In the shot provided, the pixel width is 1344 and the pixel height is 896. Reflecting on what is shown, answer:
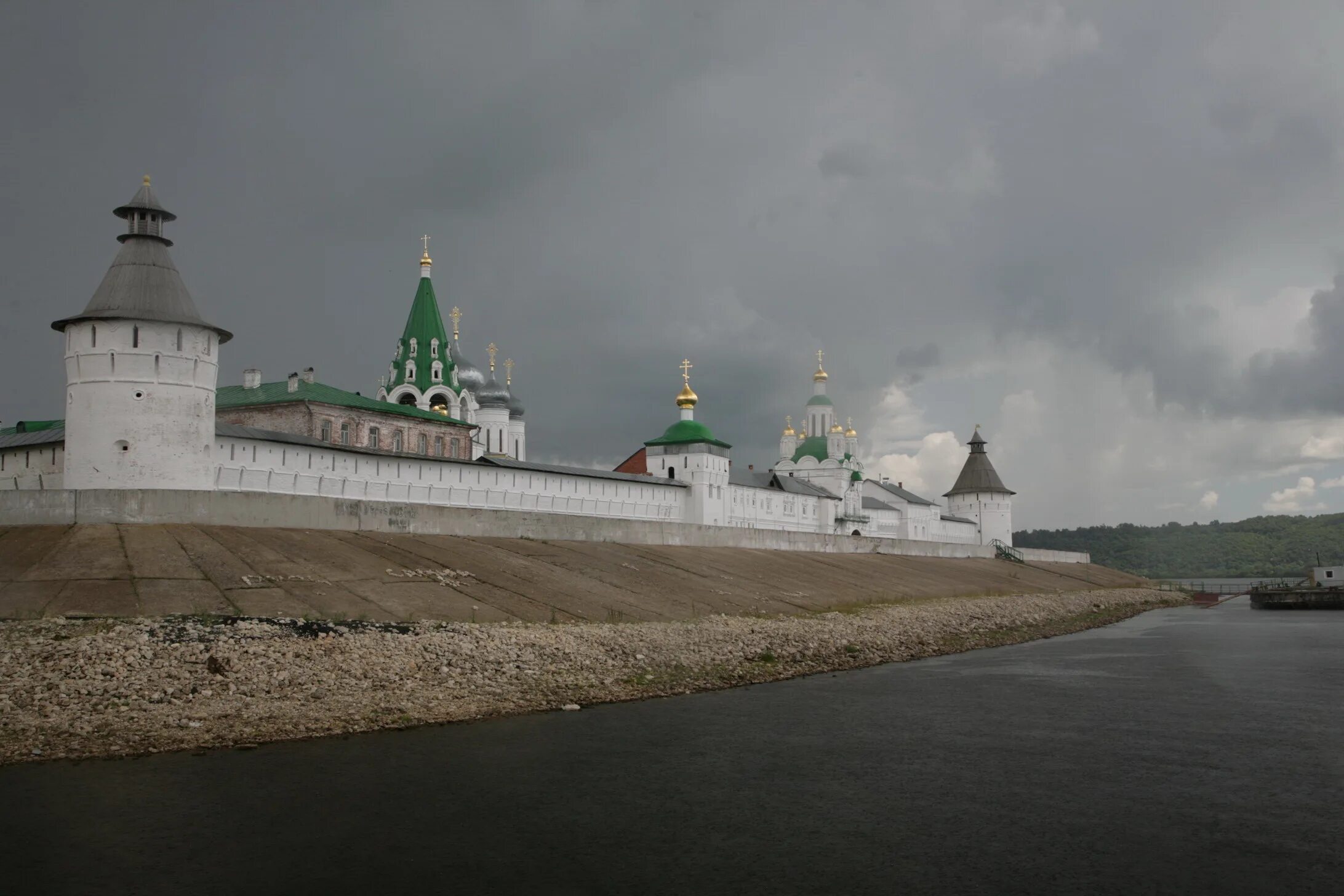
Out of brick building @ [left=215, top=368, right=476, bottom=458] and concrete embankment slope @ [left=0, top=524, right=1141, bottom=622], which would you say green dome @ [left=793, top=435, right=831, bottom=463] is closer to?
brick building @ [left=215, top=368, right=476, bottom=458]

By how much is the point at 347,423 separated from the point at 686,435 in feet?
43.1

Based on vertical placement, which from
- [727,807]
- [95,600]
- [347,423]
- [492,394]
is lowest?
[727,807]

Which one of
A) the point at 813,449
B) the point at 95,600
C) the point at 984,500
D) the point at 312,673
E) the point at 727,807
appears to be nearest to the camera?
the point at 727,807

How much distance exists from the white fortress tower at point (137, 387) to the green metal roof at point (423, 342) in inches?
982

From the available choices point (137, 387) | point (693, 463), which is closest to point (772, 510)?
point (693, 463)

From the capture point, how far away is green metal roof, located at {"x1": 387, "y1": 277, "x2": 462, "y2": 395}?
4956 centimetres

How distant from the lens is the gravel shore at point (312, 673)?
1234cm

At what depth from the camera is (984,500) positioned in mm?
76812

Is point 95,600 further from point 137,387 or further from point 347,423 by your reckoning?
point 347,423

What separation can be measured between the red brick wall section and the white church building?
0.06m

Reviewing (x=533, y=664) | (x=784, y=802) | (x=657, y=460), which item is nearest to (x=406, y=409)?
(x=657, y=460)

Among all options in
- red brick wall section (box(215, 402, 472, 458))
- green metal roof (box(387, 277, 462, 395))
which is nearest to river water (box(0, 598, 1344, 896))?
red brick wall section (box(215, 402, 472, 458))

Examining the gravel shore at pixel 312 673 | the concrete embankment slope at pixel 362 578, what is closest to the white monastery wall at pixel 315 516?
the concrete embankment slope at pixel 362 578

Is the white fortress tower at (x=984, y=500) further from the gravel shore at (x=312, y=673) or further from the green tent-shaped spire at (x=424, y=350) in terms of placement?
the gravel shore at (x=312, y=673)
